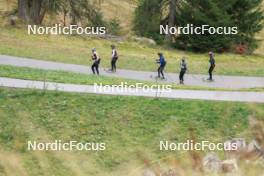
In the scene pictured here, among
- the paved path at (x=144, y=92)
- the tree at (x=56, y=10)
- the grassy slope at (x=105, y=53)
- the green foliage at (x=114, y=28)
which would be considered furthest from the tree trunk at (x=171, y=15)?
the paved path at (x=144, y=92)

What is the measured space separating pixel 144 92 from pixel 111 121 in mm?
2971

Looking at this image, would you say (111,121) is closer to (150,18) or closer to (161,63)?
(161,63)

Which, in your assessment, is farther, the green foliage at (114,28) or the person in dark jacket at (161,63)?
the green foliage at (114,28)

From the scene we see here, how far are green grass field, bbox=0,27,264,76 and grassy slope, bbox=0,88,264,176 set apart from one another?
464 inches

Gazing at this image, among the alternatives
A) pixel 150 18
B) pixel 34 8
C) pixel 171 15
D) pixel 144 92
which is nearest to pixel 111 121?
pixel 144 92

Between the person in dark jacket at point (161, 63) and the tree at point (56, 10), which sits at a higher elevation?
the tree at point (56, 10)

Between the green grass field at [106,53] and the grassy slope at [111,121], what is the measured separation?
11.8 meters

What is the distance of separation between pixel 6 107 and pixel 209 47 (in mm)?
21926

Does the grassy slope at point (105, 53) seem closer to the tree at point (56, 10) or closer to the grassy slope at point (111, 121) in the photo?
the tree at point (56, 10)

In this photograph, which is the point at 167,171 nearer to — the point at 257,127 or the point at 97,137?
the point at 257,127

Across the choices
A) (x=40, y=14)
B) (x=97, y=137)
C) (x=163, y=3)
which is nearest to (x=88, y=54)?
(x=40, y=14)

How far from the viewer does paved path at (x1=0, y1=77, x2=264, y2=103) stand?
18406 mm

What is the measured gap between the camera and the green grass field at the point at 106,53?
2959cm

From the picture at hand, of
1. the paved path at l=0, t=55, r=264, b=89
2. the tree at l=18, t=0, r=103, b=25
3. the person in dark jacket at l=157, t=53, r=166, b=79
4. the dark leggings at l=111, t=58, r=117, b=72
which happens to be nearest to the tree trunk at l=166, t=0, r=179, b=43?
the tree at l=18, t=0, r=103, b=25
